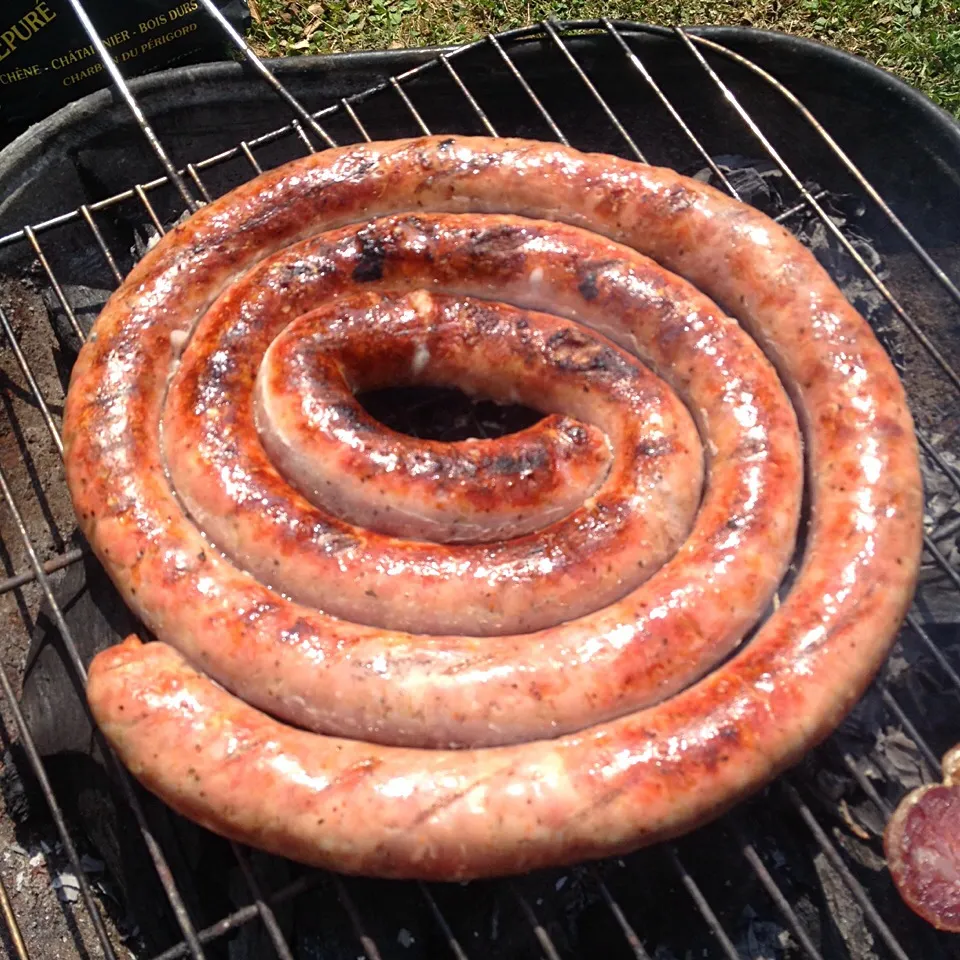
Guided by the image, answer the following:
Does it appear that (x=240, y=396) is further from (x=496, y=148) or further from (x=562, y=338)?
(x=496, y=148)

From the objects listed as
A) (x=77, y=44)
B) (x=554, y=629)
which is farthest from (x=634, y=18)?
(x=554, y=629)

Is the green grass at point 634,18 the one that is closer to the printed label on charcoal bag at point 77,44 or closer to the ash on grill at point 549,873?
the printed label on charcoal bag at point 77,44

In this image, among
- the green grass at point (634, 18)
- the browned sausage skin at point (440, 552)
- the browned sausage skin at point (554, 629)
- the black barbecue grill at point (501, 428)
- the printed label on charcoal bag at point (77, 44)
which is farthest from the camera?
the green grass at point (634, 18)

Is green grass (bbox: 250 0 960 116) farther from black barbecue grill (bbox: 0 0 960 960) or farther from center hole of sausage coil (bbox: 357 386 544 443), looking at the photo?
center hole of sausage coil (bbox: 357 386 544 443)

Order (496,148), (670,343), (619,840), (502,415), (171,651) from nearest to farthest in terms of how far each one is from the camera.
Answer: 1. (619,840)
2. (171,651)
3. (670,343)
4. (496,148)
5. (502,415)

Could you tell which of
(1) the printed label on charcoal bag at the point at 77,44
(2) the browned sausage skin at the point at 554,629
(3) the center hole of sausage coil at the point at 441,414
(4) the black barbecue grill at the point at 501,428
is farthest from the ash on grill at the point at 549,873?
(1) the printed label on charcoal bag at the point at 77,44

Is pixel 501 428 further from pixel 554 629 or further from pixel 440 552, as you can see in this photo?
pixel 554 629

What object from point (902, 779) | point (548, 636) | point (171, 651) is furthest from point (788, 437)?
point (171, 651)
